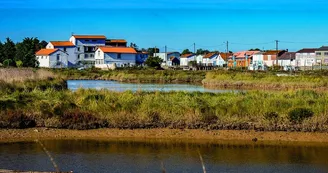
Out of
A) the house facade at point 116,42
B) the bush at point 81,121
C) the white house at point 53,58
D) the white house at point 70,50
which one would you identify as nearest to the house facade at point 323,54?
the house facade at point 116,42

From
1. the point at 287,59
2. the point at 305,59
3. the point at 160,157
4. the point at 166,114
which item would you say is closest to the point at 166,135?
the point at 166,114

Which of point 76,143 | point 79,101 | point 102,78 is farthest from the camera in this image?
point 102,78

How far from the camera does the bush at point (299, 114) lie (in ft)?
62.0

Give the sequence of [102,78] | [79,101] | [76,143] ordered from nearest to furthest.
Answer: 1. [76,143]
2. [79,101]
3. [102,78]

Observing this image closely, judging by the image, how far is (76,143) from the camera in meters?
17.5

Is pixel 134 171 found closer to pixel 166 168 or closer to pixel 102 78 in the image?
pixel 166 168

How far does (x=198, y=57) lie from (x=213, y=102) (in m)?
127

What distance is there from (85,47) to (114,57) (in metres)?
9.31

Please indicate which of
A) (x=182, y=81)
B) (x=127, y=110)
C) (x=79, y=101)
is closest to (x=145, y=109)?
(x=127, y=110)

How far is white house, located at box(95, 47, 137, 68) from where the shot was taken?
332 feet

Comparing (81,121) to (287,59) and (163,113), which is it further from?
(287,59)

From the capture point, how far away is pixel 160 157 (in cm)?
1541

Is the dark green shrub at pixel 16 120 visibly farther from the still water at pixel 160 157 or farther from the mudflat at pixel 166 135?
the still water at pixel 160 157

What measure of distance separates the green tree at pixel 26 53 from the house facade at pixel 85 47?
31.4ft
